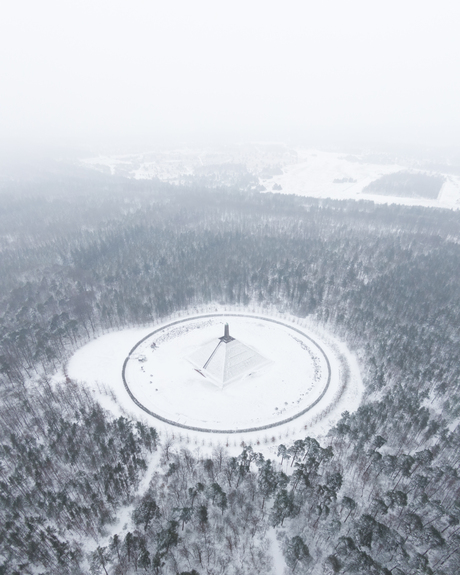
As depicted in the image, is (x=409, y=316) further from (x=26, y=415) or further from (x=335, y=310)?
(x=26, y=415)

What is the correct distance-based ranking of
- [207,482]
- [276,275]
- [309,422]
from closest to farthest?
[207,482] < [309,422] < [276,275]

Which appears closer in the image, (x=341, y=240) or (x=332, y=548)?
(x=332, y=548)

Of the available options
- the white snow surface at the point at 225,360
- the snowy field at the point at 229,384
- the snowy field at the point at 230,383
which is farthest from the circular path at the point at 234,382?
the white snow surface at the point at 225,360

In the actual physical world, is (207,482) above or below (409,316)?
below

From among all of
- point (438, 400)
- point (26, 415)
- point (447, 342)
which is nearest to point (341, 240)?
point (447, 342)

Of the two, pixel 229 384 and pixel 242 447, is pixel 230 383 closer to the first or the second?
pixel 229 384
